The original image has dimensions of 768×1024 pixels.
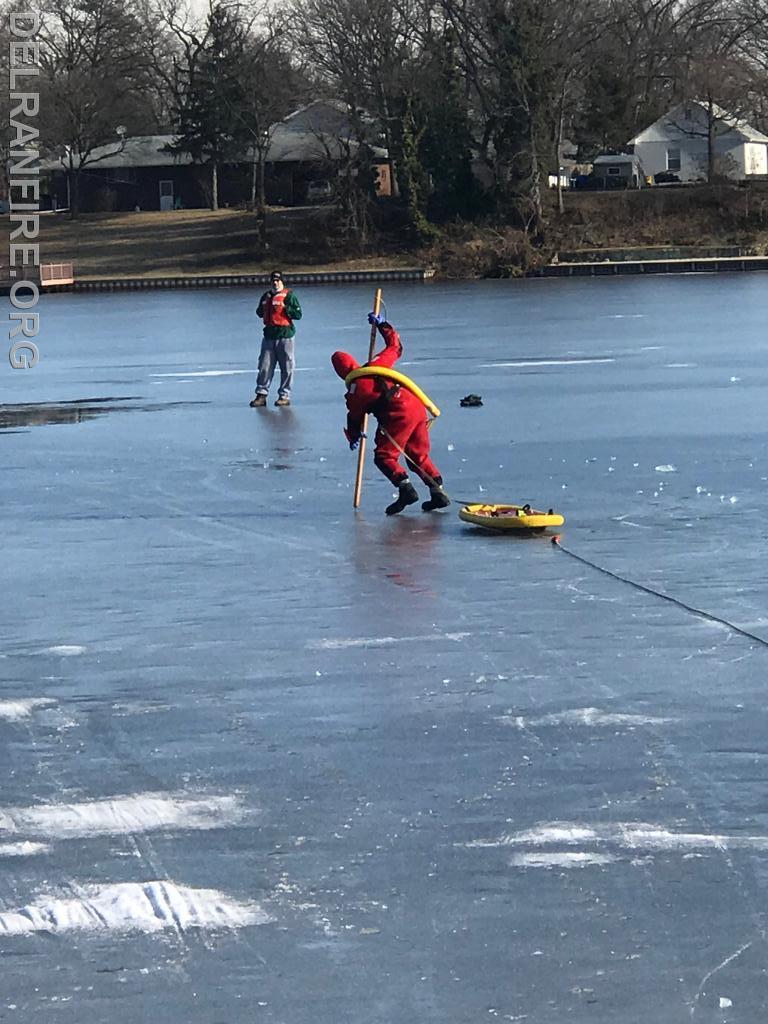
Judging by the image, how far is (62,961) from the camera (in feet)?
17.9

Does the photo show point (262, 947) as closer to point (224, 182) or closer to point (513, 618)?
point (513, 618)

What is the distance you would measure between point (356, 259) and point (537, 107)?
10.9 meters

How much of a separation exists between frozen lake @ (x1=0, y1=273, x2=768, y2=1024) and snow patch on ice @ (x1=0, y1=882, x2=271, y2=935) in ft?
0.05

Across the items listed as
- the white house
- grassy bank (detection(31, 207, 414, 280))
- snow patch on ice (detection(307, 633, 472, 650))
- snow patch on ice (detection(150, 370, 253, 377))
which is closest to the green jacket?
snow patch on ice (detection(150, 370, 253, 377))

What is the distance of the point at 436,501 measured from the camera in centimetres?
1436

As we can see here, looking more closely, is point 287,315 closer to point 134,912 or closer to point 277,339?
point 277,339

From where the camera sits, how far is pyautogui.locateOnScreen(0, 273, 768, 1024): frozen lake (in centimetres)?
537

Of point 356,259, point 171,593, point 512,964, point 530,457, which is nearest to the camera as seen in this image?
point 512,964

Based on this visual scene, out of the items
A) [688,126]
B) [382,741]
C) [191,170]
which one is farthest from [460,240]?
[382,741]

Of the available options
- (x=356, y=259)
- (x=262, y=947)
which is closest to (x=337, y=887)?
(x=262, y=947)

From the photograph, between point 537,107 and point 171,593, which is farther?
point 537,107

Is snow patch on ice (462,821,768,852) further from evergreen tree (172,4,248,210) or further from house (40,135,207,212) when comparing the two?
house (40,135,207,212)

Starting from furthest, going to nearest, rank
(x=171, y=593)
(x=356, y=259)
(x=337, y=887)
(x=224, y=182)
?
(x=224, y=182), (x=356, y=259), (x=171, y=593), (x=337, y=887)

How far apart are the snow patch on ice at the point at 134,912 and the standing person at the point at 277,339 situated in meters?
17.5
